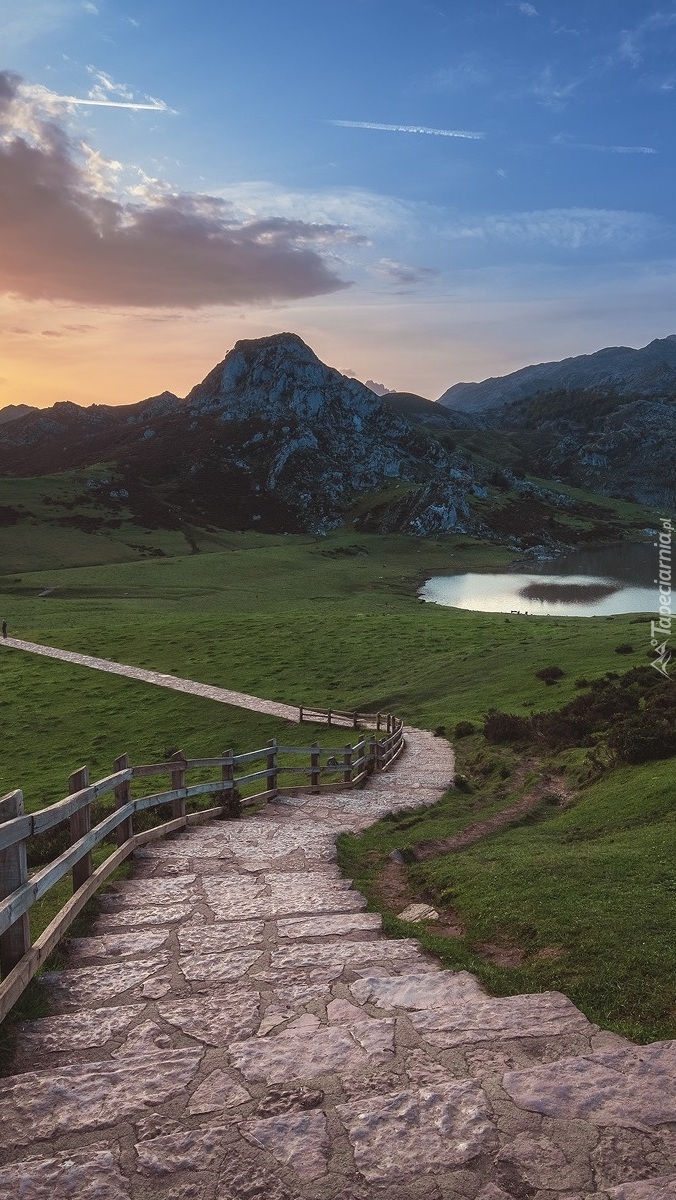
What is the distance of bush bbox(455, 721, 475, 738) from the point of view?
3306 centimetres

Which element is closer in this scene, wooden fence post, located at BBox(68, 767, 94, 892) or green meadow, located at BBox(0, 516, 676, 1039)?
green meadow, located at BBox(0, 516, 676, 1039)

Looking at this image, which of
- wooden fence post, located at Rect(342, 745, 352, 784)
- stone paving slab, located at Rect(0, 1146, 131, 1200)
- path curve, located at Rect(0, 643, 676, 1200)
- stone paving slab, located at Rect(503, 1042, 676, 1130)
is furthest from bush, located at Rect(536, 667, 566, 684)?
stone paving slab, located at Rect(0, 1146, 131, 1200)

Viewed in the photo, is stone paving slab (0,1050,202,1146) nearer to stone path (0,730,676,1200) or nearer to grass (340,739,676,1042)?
stone path (0,730,676,1200)

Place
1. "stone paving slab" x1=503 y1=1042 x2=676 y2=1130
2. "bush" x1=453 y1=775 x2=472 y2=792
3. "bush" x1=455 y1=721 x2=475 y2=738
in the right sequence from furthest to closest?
"bush" x1=455 y1=721 x2=475 y2=738, "bush" x1=453 y1=775 x2=472 y2=792, "stone paving slab" x1=503 y1=1042 x2=676 y2=1130

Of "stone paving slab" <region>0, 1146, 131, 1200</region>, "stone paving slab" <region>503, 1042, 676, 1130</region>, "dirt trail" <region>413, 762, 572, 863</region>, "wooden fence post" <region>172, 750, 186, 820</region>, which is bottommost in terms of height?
"dirt trail" <region>413, 762, 572, 863</region>

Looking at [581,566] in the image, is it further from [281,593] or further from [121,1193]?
[121,1193]

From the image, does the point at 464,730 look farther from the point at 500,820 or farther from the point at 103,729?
the point at 103,729

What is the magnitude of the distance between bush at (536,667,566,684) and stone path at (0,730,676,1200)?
3002 cm

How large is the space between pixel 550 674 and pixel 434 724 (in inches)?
280

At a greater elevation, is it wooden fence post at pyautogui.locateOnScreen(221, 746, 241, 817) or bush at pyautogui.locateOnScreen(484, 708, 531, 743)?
wooden fence post at pyautogui.locateOnScreen(221, 746, 241, 817)

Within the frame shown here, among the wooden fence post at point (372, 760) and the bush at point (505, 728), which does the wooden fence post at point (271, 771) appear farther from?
the bush at point (505, 728)

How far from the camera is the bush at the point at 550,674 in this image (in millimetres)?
37594

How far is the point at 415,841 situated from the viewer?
17.3 meters

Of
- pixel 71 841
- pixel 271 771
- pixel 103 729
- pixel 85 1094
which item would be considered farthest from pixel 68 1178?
pixel 103 729
